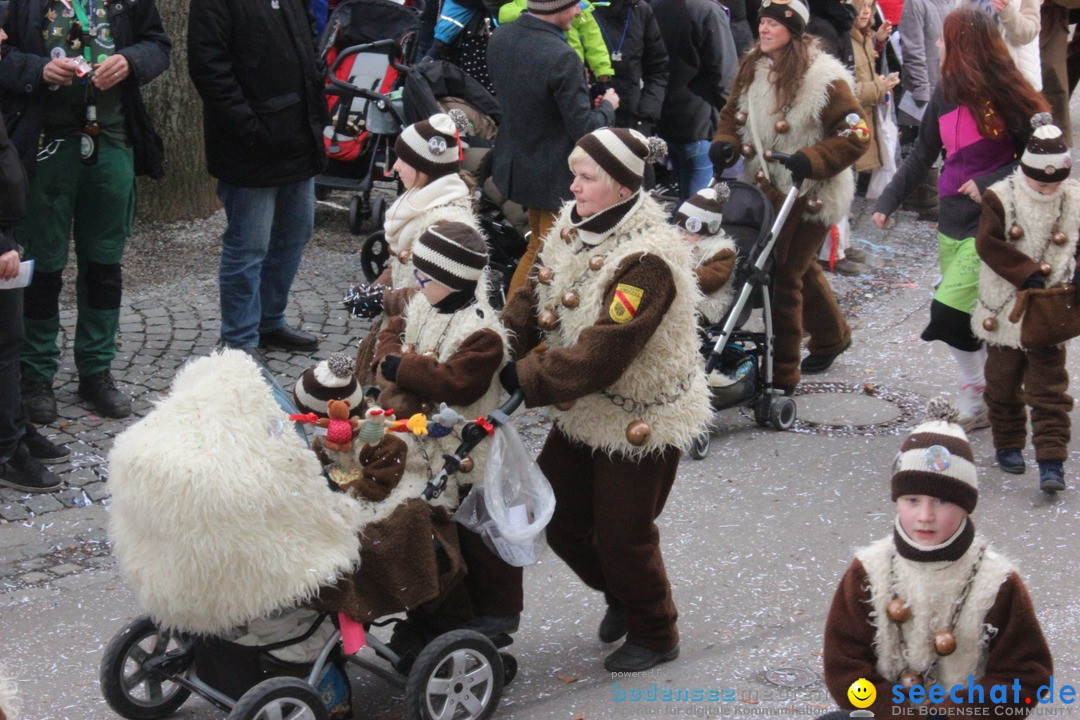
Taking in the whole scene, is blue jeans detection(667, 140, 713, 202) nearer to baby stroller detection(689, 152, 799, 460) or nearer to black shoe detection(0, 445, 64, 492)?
baby stroller detection(689, 152, 799, 460)

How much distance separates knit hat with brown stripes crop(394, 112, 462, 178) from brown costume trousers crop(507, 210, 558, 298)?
1.37m

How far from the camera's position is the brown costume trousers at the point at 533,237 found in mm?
7246

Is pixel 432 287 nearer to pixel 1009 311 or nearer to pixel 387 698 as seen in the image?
pixel 387 698

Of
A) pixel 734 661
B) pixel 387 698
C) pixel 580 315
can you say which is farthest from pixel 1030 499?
pixel 387 698

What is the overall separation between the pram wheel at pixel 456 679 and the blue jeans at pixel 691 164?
18.4 feet

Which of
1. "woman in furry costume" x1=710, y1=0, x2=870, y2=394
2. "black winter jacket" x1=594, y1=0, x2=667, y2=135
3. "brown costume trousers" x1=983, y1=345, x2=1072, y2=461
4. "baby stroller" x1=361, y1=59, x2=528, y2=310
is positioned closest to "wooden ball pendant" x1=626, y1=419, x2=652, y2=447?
"brown costume trousers" x1=983, y1=345, x2=1072, y2=461

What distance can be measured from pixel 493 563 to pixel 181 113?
18.4ft

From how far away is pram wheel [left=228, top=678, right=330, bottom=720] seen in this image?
3.77 m

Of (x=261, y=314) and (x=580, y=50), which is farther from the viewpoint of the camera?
(x=580, y=50)

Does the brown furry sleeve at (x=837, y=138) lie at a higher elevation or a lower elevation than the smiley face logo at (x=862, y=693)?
higher

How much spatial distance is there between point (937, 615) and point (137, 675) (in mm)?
2397

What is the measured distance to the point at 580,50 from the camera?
26.9ft

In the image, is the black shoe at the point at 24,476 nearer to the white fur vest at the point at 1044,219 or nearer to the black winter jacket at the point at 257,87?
the black winter jacket at the point at 257,87

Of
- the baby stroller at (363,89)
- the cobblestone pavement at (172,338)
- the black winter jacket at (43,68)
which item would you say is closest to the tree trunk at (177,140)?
the cobblestone pavement at (172,338)
